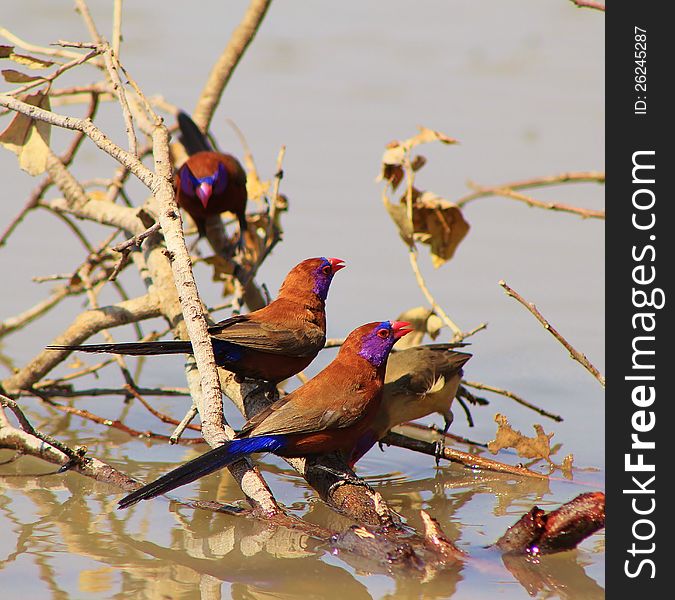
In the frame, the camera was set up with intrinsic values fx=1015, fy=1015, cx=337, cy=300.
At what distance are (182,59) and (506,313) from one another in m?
4.66

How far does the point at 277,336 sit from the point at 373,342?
1.41 feet

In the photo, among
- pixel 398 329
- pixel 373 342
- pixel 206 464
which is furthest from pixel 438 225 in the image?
pixel 206 464

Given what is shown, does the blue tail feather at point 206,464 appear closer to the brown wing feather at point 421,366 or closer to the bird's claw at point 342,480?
the bird's claw at point 342,480

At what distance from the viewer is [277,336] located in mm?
3975

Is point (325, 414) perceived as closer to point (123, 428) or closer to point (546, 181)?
point (123, 428)

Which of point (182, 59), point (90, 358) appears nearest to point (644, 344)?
point (90, 358)

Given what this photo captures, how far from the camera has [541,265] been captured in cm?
656

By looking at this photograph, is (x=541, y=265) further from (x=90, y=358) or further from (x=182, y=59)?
(x=182, y=59)

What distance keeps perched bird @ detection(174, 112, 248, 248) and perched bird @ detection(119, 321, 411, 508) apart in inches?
73.3

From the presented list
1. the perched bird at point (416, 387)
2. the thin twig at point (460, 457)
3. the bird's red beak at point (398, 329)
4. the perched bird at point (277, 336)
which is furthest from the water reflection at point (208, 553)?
the bird's red beak at point (398, 329)

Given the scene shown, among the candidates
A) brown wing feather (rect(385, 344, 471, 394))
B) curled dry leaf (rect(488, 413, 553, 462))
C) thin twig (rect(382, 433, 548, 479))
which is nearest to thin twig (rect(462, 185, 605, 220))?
brown wing feather (rect(385, 344, 471, 394))

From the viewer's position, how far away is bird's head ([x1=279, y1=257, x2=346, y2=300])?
166 inches

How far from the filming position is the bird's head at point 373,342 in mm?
3723

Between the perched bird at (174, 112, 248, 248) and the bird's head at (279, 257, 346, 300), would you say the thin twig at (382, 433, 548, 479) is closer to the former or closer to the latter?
the bird's head at (279, 257, 346, 300)
